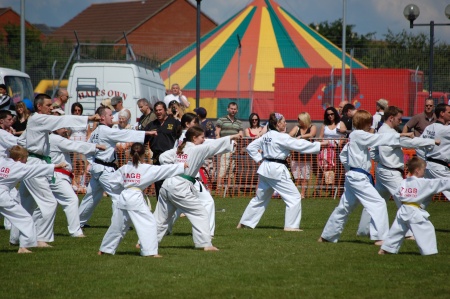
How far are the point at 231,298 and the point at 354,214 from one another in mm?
8768

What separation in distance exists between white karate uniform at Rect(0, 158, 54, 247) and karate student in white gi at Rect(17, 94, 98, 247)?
31.8 inches

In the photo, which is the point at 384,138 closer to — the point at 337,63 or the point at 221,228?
the point at 221,228

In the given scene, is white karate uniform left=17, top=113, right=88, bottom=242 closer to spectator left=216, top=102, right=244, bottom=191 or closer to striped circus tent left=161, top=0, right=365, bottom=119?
spectator left=216, top=102, right=244, bottom=191

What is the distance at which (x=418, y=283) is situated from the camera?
351 inches

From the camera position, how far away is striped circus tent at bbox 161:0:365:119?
111 ft

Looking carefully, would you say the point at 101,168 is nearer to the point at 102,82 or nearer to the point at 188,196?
the point at 188,196

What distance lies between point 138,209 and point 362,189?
321cm

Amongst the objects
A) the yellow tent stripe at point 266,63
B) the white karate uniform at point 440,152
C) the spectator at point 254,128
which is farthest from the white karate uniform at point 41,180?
the yellow tent stripe at point 266,63

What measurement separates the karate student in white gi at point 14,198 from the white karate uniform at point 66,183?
4.42ft

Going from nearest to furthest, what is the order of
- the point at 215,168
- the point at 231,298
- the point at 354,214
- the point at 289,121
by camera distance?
the point at 231,298
the point at 354,214
the point at 215,168
the point at 289,121

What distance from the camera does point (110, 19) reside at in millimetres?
86625

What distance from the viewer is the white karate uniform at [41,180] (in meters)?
12.0

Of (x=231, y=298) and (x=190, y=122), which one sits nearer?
(x=231, y=298)

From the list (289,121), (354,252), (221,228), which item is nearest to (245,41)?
(289,121)
